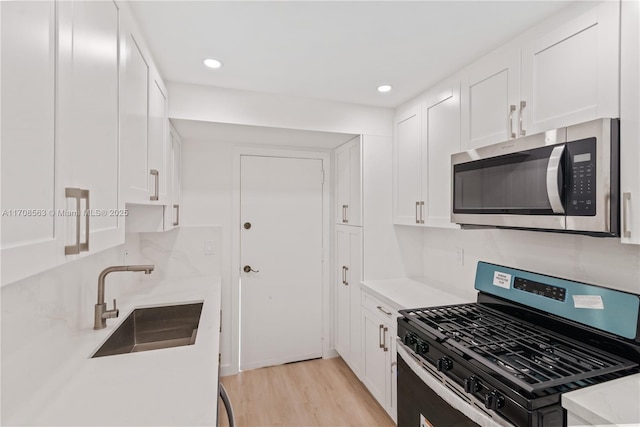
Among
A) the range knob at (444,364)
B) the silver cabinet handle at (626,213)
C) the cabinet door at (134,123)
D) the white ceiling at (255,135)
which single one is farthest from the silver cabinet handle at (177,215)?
the silver cabinet handle at (626,213)

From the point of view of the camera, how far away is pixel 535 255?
1726 millimetres

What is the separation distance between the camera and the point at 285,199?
9.89 ft

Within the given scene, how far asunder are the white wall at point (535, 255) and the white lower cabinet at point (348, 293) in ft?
2.01

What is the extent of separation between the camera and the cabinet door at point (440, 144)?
1.93 meters

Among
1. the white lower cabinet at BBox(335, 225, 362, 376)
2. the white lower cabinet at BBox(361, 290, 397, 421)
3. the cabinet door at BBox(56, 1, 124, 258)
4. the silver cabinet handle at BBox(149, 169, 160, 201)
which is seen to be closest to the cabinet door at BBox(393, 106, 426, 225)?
the white lower cabinet at BBox(335, 225, 362, 376)

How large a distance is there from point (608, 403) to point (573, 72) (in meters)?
1.23

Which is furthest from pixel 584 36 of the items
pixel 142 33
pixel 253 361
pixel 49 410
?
pixel 253 361

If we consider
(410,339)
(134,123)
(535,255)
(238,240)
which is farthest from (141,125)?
A: (535,255)

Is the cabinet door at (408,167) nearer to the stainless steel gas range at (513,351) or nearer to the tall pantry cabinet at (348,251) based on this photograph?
the tall pantry cabinet at (348,251)

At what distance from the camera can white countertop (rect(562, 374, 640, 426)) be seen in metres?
0.88

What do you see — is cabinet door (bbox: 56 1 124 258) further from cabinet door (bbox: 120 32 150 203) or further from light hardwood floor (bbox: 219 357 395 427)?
light hardwood floor (bbox: 219 357 395 427)

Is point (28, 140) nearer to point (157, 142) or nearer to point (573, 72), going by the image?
point (157, 142)

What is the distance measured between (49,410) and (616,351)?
6.57ft

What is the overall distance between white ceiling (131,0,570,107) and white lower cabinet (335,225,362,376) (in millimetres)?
1267
